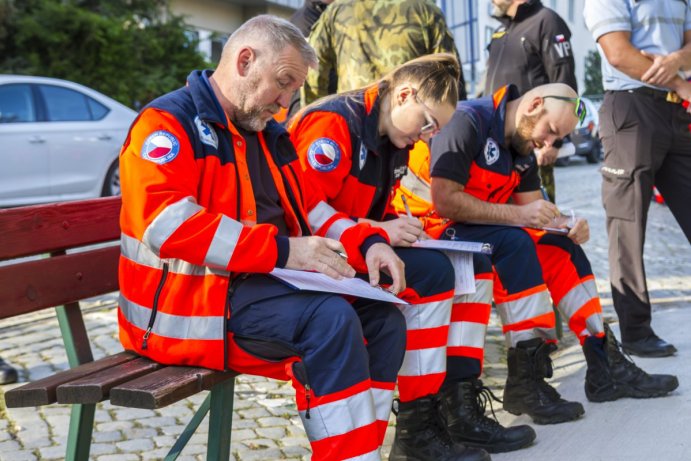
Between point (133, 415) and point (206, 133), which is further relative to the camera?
point (133, 415)

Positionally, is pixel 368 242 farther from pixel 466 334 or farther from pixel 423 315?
pixel 466 334

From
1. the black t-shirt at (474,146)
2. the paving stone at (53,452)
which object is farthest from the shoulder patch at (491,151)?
the paving stone at (53,452)

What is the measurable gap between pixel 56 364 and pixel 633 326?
286 cm

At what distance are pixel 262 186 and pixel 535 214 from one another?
152cm

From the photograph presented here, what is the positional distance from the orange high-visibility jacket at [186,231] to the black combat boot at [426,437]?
0.87 m

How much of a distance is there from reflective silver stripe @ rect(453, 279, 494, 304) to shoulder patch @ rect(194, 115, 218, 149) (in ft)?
4.01

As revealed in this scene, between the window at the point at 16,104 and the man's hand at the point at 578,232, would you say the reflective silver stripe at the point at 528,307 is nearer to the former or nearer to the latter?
the man's hand at the point at 578,232

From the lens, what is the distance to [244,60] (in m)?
2.87

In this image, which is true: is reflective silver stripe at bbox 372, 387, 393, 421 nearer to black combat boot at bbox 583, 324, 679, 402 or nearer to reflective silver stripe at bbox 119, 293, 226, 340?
reflective silver stripe at bbox 119, 293, 226, 340

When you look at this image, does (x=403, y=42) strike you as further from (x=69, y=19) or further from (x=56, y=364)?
(x=69, y=19)

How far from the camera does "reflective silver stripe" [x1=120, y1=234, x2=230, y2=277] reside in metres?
2.63

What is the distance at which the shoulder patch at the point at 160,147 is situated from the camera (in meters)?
2.60

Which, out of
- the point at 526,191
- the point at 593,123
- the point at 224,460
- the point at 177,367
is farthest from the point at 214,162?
the point at 593,123

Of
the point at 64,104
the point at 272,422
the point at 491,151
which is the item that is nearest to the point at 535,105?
the point at 491,151
